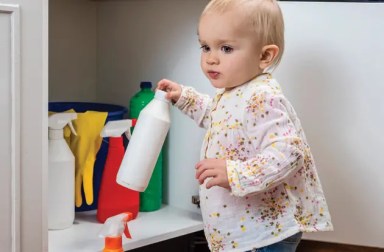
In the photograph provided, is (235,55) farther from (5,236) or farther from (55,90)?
(55,90)

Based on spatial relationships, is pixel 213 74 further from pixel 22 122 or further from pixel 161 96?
pixel 22 122

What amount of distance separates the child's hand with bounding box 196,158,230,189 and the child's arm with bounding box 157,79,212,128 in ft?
0.75

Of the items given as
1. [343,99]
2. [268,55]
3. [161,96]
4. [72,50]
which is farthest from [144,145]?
[72,50]

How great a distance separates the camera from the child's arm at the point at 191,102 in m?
1.32

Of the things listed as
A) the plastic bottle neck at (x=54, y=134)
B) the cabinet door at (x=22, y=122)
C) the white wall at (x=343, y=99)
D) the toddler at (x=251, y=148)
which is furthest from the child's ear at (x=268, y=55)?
the plastic bottle neck at (x=54, y=134)

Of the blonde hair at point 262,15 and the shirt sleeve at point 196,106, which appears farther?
the shirt sleeve at point 196,106

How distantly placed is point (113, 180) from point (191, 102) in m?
0.32

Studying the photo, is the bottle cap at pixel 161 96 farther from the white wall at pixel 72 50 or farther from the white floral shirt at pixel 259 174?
the white wall at pixel 72 50

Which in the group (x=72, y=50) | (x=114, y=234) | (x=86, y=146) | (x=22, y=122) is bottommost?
(x=114, y=234)

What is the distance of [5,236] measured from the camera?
113 cm

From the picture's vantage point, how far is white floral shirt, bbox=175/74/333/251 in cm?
108

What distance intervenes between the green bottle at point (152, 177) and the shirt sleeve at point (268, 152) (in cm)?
52

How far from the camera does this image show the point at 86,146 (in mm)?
1488

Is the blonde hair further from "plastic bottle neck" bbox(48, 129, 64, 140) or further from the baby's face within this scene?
"plastic bottle neck" bbox(48, 129, 64, 140)
